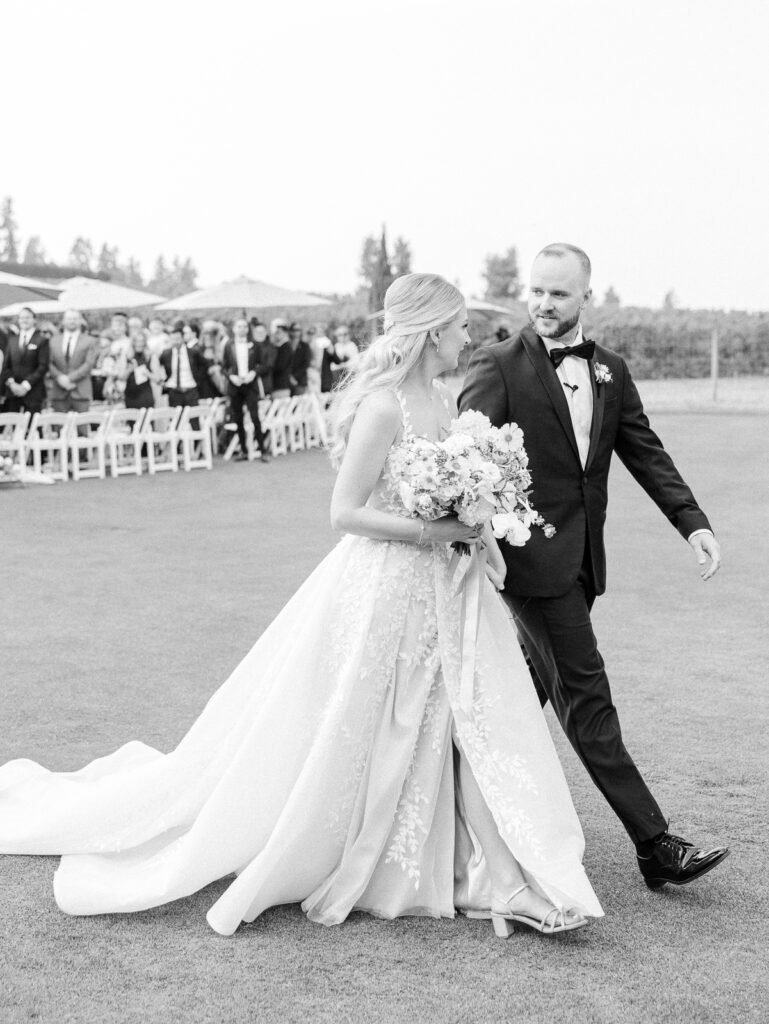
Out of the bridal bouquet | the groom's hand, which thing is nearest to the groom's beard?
the bridal bouquet

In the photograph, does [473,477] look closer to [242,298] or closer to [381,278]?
[242,298]

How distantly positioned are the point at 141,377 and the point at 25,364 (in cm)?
184

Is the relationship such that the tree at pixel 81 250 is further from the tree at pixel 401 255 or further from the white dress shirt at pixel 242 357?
the white dress shirt at pixel 242 357

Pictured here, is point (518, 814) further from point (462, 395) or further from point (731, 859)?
point (462, 395)

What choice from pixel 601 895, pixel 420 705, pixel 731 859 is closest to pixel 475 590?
pixel 420 705

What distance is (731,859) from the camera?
15.4 ft

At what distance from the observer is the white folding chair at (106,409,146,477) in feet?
61.7

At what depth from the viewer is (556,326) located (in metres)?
4.48

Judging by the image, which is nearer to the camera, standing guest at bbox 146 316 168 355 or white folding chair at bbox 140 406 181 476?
white folding chair at bbox 140 406 181 476

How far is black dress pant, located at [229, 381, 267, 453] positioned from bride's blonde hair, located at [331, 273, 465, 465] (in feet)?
54.4

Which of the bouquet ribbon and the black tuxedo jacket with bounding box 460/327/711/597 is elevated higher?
the black tuxedo jacket with bounding box 460/327/711/597

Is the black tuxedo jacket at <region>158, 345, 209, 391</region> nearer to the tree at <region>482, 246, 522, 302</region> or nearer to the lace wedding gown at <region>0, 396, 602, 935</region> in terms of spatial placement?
the lace wedding gown at <region>0, 396, 602, 935</region>

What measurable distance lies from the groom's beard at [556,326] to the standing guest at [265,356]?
17.5 meters

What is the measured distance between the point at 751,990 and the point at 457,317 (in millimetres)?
2202
